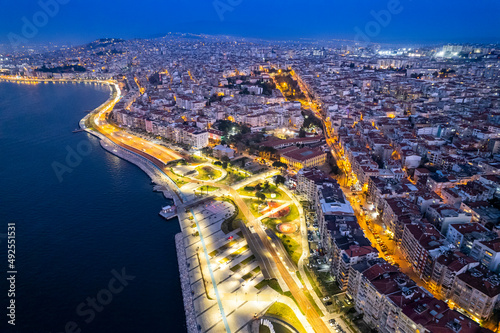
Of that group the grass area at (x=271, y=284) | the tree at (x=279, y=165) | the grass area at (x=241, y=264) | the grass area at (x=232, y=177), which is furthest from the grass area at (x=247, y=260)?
the tree at (x=279, y=165)

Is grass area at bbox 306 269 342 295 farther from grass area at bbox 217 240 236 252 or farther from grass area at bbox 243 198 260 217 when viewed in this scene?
grass area at bbox 243 198 260 217

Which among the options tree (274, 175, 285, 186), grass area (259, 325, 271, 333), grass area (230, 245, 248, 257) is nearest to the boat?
grass area (230, 245, 248, 257)

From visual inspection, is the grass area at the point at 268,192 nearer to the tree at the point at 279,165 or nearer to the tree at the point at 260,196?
the tree at the point at 260,196

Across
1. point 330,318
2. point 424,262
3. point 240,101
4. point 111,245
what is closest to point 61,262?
point 111,245

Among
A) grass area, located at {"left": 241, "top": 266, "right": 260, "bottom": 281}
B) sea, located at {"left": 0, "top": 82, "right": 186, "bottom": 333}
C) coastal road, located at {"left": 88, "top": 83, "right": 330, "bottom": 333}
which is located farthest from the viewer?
grass area, located at {"left": 241, "top": 266, "right": 260, "bottom": 281}

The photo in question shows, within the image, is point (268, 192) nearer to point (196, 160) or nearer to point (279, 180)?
point (279, 180)

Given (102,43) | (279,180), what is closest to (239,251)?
(279,180)

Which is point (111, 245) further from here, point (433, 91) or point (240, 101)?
point (433, 91)
